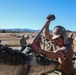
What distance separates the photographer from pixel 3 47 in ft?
13.9

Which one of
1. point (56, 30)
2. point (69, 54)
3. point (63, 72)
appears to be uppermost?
point (56, 30)

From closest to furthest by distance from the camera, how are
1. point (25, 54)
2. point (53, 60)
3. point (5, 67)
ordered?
1. point (5, 67)
2. point (25, 54)
3. point (53, 60)

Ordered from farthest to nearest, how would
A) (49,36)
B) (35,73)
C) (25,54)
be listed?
1. (49,36)
2. (35,73)
3. (25,54)

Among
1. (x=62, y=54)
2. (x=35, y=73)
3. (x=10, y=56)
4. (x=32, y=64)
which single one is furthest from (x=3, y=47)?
(x=62, y=54)

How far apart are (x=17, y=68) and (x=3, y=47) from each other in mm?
380

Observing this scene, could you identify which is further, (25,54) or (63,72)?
(63,72)

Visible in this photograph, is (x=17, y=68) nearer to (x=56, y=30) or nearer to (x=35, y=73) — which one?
(x=35, y=73)

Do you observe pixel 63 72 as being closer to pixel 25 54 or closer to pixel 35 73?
pixel 35 73

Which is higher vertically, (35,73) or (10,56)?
(10,56)

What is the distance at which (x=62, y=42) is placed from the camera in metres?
5.45

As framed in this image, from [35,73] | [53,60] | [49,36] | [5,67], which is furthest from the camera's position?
[49,36]

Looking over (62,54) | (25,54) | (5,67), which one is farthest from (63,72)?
(5,67)

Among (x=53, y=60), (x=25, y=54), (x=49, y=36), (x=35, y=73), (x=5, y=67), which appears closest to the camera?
(x=5, y=67)

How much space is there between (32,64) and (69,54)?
Result: 1079 mm
